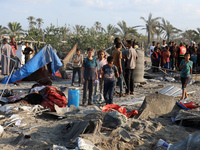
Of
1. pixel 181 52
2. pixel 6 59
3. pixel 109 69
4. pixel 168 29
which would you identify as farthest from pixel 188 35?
pixel 109 69

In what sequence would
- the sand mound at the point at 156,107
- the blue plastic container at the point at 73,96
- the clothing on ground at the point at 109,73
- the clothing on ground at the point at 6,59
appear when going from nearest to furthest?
the sand mound at the point at 156,107
the blue plastic container at the point at 73,96
the clothing on ground at the point at 109,73
the clothing on ground at the point at 6,59

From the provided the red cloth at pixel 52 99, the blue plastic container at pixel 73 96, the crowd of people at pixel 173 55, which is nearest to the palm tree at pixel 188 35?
the crowd of people at pixel 173 55

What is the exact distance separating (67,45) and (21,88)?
12.2m

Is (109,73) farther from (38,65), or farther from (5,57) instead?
(5,57)

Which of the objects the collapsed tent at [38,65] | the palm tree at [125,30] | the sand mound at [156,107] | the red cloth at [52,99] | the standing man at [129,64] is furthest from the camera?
the palm tree at [125,30]

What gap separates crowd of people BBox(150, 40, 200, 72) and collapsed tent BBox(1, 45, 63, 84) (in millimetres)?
6146

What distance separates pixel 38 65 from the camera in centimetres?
1097

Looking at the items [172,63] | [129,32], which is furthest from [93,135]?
[129,32]

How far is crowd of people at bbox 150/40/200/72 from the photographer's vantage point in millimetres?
14703

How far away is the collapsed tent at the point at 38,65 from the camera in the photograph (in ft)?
35.2

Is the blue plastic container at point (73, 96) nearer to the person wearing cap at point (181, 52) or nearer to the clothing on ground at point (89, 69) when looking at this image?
the clothing on ground at point (89, 69)

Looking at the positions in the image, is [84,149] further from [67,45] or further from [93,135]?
[67,45]

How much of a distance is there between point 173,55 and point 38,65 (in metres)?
8.44

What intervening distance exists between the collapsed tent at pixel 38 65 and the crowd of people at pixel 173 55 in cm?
615
